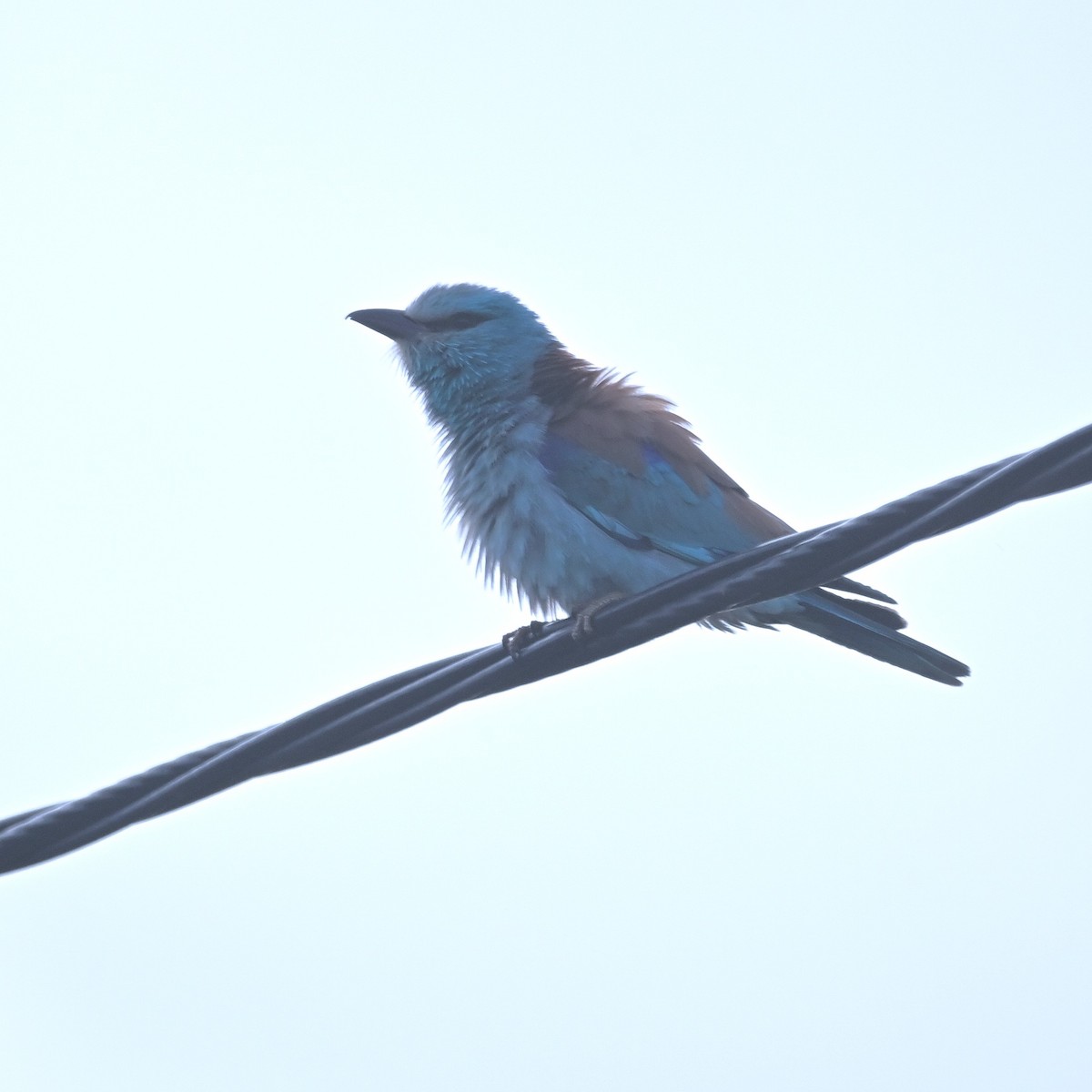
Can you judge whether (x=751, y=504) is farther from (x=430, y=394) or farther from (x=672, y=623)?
(x=672, y=623)

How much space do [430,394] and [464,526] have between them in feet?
2.71

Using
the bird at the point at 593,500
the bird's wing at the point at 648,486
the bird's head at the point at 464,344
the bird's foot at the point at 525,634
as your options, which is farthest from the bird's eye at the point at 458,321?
the bird's foot at the point at 525,634

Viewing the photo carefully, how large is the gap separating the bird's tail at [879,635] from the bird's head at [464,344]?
1522 millimetres

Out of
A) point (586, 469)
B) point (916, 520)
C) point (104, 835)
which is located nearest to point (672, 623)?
point (916, 520)

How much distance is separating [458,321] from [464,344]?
11.7 inches

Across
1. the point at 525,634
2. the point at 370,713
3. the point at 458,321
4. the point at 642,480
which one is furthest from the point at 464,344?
the point at 370,713

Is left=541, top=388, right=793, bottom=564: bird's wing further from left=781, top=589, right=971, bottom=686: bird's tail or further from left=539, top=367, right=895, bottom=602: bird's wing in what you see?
left=781, top=589, right=971, bottom=686: bird's tail

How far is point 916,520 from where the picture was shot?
121 inches

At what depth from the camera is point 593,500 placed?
17.8ft

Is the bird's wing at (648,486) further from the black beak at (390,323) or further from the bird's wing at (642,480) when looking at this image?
the black beak at (390,323)

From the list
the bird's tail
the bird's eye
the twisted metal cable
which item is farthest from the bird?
the twisted metal cable

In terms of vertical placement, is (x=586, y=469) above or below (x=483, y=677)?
above

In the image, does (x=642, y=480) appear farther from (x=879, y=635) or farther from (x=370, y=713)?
(x=370, y=713)

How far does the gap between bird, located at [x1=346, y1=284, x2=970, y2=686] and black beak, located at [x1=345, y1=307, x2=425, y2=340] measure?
1.39ft
